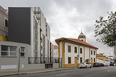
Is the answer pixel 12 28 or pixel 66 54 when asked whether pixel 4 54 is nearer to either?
pixel 12 28

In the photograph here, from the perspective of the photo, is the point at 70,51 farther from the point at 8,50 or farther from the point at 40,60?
the point at 8,50

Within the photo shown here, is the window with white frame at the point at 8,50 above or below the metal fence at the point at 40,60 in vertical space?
above

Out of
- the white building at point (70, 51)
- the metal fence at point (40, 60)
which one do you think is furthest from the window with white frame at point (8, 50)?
the white building at point (70, 51)

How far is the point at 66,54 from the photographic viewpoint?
38.6 metres

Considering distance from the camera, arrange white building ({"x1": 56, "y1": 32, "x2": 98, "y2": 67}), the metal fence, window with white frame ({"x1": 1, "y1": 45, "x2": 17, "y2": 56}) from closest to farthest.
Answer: window with white frame ({"x1": 1, "y1": 45, "x2": 17, "y2": 56})
the metal fence
white building ({"x1": 56, "y1": 32, "x2": 98, "y2": 67})

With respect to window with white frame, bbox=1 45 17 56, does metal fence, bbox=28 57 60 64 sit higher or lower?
lower

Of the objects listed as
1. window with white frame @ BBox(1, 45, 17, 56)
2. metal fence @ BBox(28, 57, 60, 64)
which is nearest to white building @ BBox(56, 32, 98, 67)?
metal fence @ BBox(28, 57, 60, 64)

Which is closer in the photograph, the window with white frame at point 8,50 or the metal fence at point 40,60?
the window with white frame at point 8,50

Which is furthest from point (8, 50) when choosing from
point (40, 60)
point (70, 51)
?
point (70, 51)

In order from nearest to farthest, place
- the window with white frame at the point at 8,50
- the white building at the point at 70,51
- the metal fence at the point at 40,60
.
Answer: the window with white frame at the point at 8,50
the metal fence at the point at 40,60
the white building at the point at 70,51

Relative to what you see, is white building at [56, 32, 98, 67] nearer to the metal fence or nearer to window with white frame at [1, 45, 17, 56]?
the metal fence

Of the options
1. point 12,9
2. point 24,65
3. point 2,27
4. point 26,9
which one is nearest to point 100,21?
point 24,65

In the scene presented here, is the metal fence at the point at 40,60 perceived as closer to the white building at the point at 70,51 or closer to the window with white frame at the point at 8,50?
the white building at the point at 70,51

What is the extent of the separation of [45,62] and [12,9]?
12.5m
